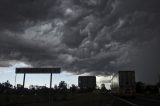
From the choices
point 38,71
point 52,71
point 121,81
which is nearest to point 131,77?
point 121,81

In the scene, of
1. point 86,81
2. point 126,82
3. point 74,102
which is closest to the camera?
point 74,102

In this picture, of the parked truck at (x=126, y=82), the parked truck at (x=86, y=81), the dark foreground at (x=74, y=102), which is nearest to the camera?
the dark foreground at (x=74, y=102)

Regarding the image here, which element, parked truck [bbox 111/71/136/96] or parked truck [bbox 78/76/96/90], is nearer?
parked truck [bbox 111/71/136/96]

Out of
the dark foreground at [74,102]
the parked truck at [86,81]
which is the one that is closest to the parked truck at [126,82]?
the dark foreground at [74,102]

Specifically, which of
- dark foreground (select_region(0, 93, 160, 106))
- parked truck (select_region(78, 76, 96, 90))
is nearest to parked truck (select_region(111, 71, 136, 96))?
dark foreground (select_region(0, 93, 160, 106))

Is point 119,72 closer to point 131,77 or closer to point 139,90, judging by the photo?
point 131,77

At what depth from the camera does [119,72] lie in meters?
51.5

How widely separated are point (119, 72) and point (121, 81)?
167 cm

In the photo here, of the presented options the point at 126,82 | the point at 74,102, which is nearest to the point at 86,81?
the point at 126,82

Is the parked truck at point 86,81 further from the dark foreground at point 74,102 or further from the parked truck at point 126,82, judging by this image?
the parked truck at point 126,82

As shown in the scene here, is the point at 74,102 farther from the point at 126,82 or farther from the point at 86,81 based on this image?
the point at 86,81

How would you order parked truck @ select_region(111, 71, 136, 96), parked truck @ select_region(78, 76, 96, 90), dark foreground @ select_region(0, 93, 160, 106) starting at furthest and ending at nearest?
parked truck @ select_region(78, 76, 96, 90)
parked truck @ select_region(111, 71, 136, 96)
dark foreground @ select_region(0, 93, 160, 106)

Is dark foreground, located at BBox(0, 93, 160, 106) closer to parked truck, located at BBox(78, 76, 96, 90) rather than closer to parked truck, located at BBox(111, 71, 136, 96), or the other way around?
parked truck, located at BBox(111, 71, 136, 96)

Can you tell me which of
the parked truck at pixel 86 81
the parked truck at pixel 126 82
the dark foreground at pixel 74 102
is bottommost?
the dark foreground at pixel 74 102
